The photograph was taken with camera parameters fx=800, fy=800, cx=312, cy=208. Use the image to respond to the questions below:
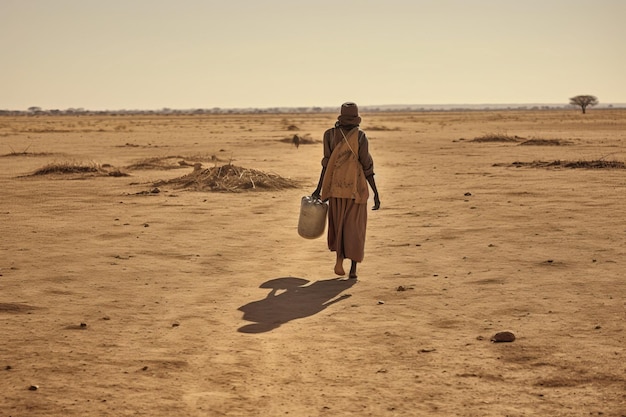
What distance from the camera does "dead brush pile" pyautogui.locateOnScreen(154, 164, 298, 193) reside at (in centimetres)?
1648

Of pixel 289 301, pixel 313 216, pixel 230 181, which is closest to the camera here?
pixel 289 301

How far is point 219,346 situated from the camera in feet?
19.1

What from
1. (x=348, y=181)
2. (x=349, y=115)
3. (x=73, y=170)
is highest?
(x=349, y=115)

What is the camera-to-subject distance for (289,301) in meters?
7.24

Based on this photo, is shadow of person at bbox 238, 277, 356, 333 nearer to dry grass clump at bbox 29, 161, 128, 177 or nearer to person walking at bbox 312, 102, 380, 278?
person walking at bbox 312, 102, 380, 278

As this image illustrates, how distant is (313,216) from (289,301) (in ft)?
4.87

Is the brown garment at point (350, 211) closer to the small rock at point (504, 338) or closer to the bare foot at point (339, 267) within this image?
the bare foot at point (339, 267)

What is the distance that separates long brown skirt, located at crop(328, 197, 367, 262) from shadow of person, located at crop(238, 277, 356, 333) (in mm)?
296

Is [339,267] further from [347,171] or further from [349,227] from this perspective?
[347,171]

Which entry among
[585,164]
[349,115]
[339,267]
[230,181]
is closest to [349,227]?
[339,267]

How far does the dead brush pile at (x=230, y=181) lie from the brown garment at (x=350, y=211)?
806 centimetres

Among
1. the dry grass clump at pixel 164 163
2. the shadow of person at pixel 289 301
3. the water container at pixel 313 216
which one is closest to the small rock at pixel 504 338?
the shadow of person at pixel 289 301

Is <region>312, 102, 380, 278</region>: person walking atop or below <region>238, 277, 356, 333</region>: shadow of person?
atop

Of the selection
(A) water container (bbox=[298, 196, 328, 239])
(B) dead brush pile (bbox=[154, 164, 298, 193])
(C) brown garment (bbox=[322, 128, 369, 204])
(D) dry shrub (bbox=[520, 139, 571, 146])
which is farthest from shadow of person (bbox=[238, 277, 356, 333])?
(D) dry shrub (bbox=[520, 139, 571, 146])
